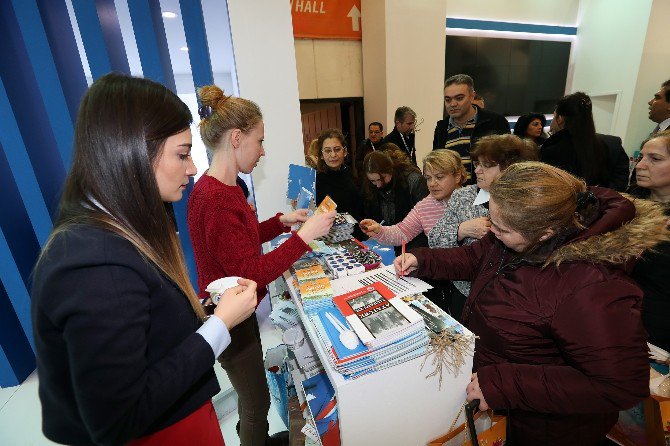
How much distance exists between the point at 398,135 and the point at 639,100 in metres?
5.84

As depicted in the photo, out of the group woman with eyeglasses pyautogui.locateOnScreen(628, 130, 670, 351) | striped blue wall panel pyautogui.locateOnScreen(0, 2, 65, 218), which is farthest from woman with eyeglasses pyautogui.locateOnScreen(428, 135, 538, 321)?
striped blue wall panel pyautogui.locateOnScreen(0, 2, 65, 218)

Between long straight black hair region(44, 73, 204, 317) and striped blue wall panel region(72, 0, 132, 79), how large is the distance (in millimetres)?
1637

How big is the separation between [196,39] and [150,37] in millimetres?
321

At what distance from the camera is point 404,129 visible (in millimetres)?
4062

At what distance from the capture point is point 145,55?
2.33 meters

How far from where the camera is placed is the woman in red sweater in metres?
1.29

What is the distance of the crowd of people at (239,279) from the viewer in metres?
0.67

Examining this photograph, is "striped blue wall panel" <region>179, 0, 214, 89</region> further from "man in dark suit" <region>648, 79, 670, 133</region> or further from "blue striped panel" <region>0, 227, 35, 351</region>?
"man in dark suit" <region>648, 79, 670, 133</region>

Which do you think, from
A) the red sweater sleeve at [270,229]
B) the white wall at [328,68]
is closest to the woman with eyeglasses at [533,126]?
the white wall at [328,68]

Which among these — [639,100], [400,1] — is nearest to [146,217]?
[400,1]

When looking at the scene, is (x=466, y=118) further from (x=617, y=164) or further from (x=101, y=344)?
(x=101, y=344)

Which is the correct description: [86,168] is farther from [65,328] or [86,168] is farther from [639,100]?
[639,100]

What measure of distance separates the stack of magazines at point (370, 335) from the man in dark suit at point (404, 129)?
10.1 ft

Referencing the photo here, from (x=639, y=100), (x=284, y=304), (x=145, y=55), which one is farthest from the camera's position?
(x=639, y=100)
